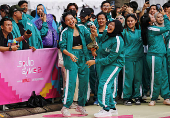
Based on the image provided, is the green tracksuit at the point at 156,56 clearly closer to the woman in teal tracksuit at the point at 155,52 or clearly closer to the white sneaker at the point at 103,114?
the woman in teal tracksuit at the point at 155,52

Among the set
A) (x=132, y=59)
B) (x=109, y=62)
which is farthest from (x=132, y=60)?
(x=109, y=62)

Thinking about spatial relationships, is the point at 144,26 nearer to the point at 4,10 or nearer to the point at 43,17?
the point at 43,17

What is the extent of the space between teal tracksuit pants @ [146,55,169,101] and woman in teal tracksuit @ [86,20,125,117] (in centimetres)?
155

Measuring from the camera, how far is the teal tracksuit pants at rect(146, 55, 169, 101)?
8.47 m

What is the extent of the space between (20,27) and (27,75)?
1170 mm

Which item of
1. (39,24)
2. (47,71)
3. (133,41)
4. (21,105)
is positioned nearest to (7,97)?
(21,105)

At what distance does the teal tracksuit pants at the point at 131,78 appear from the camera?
28.3 feet

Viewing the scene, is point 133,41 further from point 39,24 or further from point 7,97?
point 7,97

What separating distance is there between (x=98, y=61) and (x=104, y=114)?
1.02 m

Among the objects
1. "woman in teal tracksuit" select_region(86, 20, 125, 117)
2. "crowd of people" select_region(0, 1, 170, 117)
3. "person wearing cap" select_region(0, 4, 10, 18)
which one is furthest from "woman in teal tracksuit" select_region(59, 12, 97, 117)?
"person wearing cap" select_region(0, 4, 10, 18)

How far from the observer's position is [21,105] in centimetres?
817

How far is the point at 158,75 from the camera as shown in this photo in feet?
27.9

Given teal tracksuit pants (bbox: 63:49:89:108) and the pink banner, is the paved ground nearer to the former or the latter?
teal tracksuit pants (bbox: 63:49:89:108)

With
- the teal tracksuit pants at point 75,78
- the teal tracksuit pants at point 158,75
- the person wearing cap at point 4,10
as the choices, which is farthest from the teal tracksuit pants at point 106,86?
the person wearing cap at point 4,10
